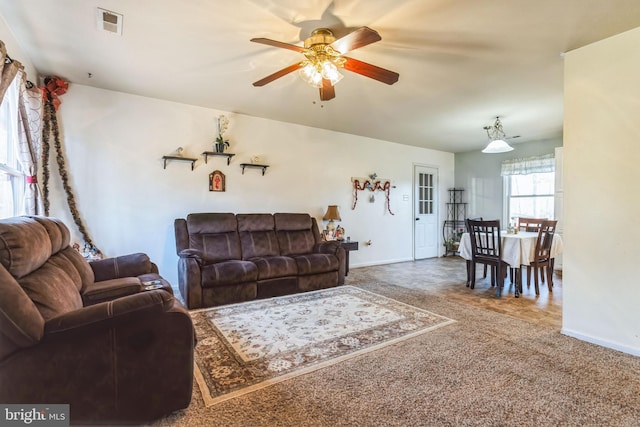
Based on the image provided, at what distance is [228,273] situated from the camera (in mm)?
3518

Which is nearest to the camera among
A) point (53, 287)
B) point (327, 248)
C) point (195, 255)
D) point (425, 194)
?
point (53, 287)

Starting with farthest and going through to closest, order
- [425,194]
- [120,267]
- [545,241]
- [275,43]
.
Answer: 1. [425,194]
2. [545,241]
3. [120,267]
4. [275,43]

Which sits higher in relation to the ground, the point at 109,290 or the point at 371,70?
the point at 371,70

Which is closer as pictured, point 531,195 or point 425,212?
point 531,195

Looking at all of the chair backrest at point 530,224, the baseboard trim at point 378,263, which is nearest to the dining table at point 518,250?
the chair backrest at point 530,224

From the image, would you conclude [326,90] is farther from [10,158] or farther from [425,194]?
[425,194]

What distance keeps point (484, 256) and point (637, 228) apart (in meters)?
1.85

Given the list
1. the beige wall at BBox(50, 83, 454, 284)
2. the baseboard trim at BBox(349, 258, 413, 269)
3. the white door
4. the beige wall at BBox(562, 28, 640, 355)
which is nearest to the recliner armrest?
the beige wall at BBox(50, 83, 454, 284)

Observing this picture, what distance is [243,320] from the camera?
120 inches

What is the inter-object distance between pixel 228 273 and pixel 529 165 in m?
5.91

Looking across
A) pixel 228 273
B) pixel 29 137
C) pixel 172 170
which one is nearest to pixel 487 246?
pixel 228 273

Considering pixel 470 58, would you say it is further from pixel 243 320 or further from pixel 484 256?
pixel 243 320

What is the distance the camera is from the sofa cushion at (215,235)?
12.8 feet

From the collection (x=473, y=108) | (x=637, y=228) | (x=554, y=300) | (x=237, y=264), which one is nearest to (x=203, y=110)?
(x=237, y=264)
